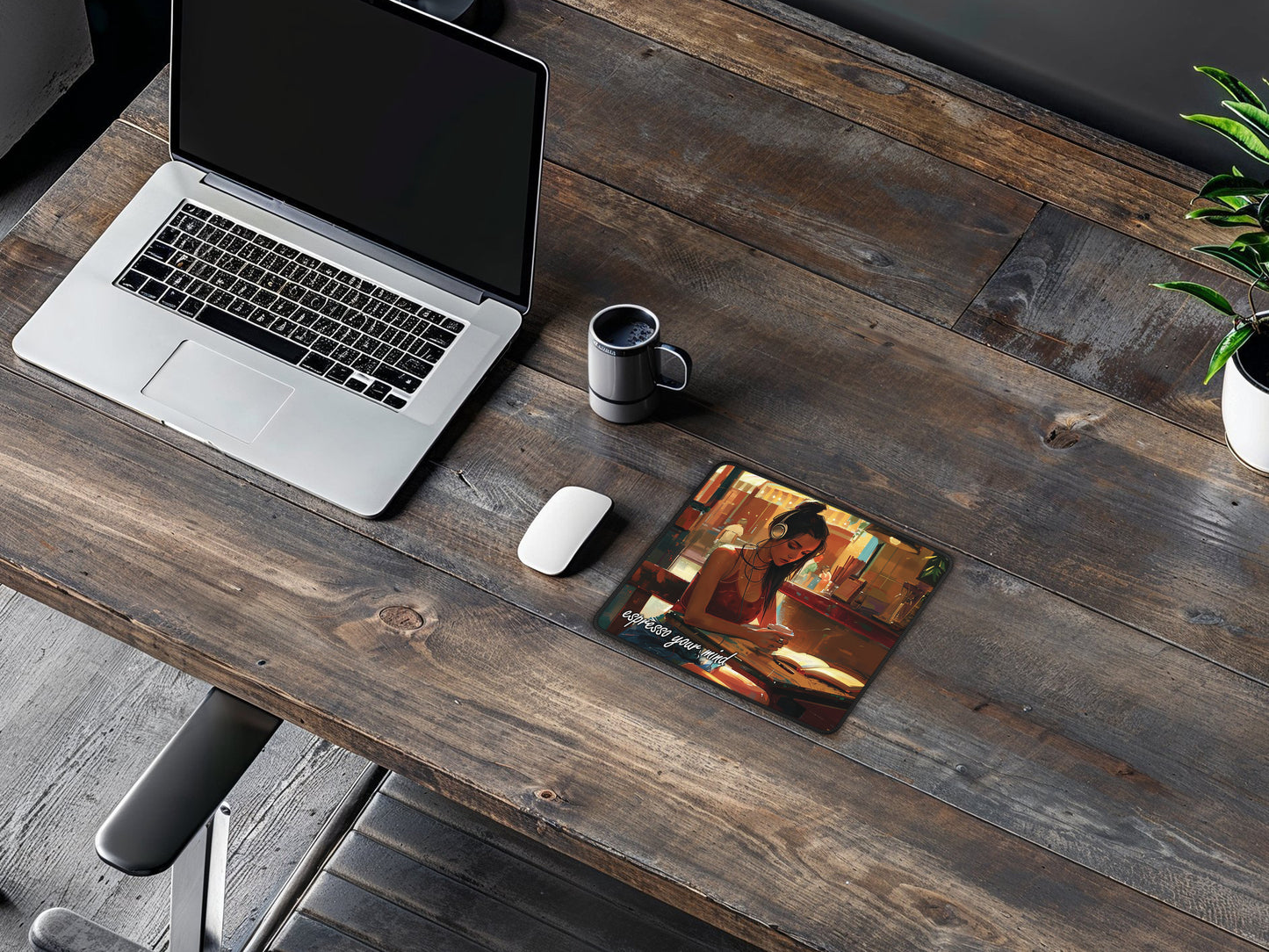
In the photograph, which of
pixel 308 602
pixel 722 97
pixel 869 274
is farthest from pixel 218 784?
pixel 722 97

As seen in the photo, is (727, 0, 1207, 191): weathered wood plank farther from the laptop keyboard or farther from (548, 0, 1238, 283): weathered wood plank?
the laptop keyboard

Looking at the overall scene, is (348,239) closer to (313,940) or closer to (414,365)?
(414,365)

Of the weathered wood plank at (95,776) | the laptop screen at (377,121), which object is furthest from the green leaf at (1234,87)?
the weathered wood plank at (95,776)

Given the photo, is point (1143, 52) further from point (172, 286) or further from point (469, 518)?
point (172, 286)

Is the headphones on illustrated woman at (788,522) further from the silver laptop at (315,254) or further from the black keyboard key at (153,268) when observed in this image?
the black keyboard key at (153,268)

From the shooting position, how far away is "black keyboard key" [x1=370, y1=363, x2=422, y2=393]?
123cm

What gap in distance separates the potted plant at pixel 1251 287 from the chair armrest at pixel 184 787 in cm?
87

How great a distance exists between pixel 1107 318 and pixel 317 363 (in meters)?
0.78

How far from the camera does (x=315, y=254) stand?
130 cm

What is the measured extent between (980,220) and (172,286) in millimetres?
833

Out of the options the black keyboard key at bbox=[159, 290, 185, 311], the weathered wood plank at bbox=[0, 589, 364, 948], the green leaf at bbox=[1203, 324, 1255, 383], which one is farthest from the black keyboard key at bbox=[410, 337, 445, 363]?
the weathered wood plank at bbox=[0, 589, 364, 948]

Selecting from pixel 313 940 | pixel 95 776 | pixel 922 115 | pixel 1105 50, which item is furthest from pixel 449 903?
pixel 1105 50

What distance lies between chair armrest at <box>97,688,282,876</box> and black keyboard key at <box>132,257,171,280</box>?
439 millimetres

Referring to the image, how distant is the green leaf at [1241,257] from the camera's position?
112 centimetres
